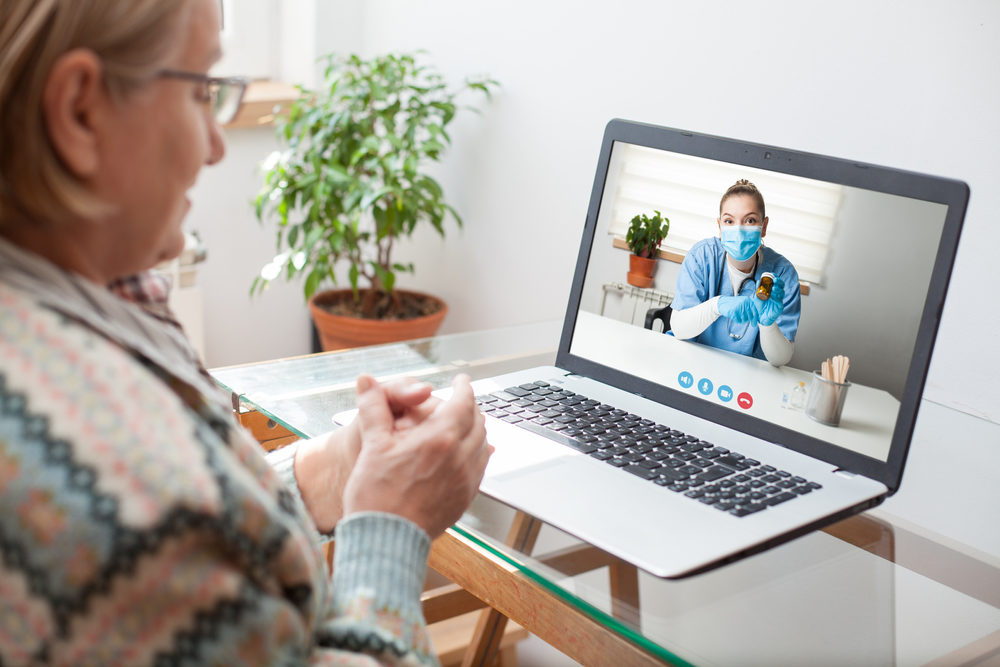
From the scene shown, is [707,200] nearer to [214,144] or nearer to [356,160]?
[214,144]

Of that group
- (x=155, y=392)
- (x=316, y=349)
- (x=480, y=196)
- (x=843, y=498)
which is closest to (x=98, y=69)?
(x=155, y=392)

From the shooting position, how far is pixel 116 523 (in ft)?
1.61

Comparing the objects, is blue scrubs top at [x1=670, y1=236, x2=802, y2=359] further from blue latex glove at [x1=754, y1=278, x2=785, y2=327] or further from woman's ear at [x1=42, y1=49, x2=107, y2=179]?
woman's ear at [x1=42, y1=49, x2=107, y2=179]

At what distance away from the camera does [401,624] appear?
0.65 m

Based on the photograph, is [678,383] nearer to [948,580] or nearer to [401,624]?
[948,580]

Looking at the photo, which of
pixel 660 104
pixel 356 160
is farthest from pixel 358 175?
pixel 660 104

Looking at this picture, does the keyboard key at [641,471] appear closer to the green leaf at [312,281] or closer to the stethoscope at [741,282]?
the stethoscope at [741,282]

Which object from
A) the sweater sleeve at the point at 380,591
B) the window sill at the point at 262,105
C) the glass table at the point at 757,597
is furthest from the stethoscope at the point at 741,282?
the window sill at the point at 262,105

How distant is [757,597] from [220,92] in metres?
0.57

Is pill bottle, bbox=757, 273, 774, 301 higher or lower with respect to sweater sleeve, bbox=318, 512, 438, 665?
higher

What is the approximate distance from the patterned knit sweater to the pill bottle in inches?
24.4

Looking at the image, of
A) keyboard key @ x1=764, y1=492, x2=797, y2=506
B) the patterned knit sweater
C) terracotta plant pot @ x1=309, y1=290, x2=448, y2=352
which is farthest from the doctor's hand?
terracotta plant pot @ x1=309, y1=290, x2=448, y2=352

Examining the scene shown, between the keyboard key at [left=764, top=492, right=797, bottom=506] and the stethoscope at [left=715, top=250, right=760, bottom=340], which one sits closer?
the keyboard key at [left=764, top=492, right=797, bottom=506]

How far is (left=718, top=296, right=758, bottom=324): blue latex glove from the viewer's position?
3.37ft
